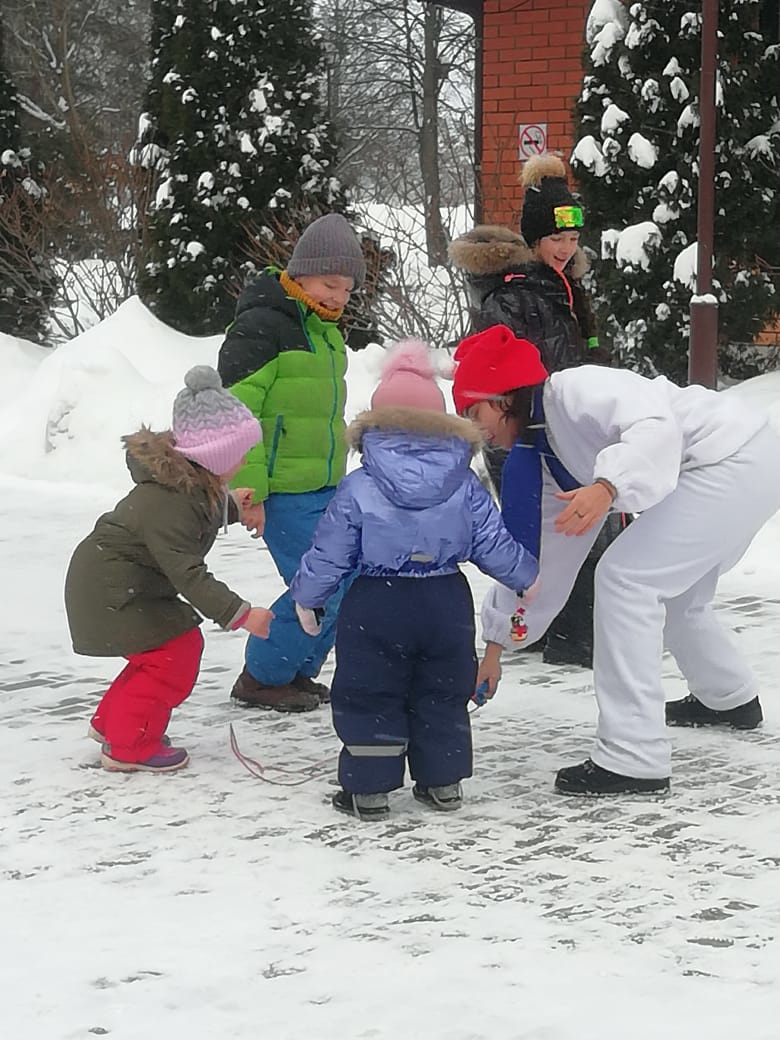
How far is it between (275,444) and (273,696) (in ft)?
2.80

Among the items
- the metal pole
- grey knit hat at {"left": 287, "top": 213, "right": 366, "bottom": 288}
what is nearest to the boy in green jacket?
grey knit hat at {"left": 287, "top": 213, "right": 366, "bottom": 288}

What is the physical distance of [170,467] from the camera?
4.80 metres

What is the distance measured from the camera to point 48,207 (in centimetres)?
1605

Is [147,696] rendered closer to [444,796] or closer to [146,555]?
[146,555]

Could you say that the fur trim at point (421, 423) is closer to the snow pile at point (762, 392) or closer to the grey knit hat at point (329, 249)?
the grey knit hat at point (329, 249)

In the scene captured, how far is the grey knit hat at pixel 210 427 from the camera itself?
4.82m

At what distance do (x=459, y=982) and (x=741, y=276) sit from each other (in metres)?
8.62

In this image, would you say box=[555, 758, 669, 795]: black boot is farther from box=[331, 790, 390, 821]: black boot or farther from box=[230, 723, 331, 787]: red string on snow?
box=[230, 723, 331, 787]: red string on snow

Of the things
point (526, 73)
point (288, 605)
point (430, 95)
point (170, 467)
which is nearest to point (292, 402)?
point (288, 605)

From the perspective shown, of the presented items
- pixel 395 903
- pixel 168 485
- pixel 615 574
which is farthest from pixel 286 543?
pixel 395 903

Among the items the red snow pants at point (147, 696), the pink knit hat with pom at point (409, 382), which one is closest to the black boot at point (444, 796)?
the red snow pants at point (147, 696)

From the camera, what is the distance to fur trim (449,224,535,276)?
6.08m

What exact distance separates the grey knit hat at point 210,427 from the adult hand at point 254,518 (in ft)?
1.55

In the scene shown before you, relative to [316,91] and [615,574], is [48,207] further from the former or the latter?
[615,574]
